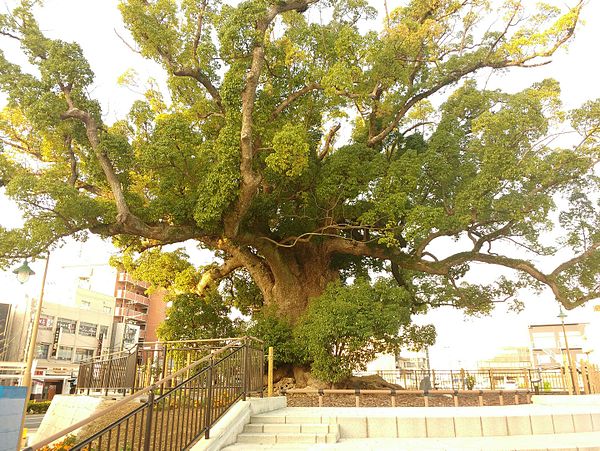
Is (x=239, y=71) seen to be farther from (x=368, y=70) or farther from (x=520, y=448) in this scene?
(x=520, y=448)

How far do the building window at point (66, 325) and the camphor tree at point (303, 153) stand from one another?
87.7ft

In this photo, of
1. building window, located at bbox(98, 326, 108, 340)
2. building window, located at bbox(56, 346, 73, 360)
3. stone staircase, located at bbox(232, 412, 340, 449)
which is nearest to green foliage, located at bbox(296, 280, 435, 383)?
stone staircase, located at bbox(232, 412, 340, 449)

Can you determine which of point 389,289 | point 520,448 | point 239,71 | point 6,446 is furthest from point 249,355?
point 239,71

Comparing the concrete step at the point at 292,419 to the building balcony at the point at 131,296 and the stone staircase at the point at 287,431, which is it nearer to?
the stone staircase at the point at 287,431

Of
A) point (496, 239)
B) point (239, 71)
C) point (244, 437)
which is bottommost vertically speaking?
point (244, 437)

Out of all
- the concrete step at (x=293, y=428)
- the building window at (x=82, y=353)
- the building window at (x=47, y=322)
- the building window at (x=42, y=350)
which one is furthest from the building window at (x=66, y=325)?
the concrete step at (x=293, y=428)

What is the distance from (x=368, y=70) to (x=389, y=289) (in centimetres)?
668

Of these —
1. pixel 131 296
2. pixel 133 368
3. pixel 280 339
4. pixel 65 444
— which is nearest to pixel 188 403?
pixel 65 444

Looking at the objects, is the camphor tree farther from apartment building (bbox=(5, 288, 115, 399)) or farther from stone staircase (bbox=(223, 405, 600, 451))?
apartment building (bbox=(5, 288, 115, 399))

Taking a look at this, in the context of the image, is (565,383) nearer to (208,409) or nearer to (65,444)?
(208,409)

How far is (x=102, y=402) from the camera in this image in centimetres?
931

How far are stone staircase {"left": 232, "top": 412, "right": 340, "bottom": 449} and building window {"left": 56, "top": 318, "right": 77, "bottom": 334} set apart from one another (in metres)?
36.7

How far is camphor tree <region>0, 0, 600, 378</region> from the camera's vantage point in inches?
486

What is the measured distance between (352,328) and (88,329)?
36.6m
